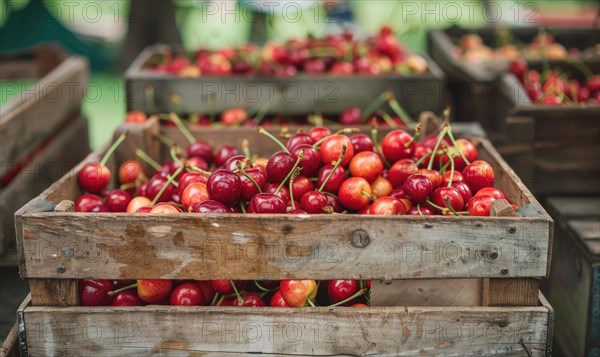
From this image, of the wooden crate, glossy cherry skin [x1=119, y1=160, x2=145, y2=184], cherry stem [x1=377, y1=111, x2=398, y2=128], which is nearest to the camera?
the wooden crate

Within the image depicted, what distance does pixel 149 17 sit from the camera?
8109mm

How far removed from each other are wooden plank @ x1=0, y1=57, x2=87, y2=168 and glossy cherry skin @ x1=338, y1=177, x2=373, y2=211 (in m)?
1.46

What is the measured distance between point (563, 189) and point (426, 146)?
0.93 metres

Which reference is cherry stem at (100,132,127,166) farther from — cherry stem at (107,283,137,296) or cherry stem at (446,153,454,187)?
cherry stem at (446,153,454,187)

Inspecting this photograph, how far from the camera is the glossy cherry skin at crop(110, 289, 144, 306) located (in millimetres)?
2051

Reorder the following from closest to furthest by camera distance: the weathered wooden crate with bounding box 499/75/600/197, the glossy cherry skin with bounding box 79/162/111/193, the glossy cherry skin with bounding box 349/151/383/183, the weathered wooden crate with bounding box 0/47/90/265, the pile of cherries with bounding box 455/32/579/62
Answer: the glossy cherry skin with bounding box 349/151/383/183
the glossy cherry skin with bounding box 79/162/111/193
the weathered wooden crate with bounding box 0/47/90/265
the weathered wooden crate with bounding box 499/75/600/197
the pile of cherries with bounding box 455/32/579/62

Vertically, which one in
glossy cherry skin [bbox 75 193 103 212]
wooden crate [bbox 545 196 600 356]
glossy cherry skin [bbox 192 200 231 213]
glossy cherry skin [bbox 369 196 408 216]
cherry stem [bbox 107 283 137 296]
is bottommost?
wooden crate [bbox 545 196 600 356]

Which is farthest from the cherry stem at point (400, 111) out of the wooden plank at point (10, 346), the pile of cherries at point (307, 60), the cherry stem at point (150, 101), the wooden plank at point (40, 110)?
the wooden plank at point (10, 346)

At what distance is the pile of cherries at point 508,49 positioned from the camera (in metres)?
4.63

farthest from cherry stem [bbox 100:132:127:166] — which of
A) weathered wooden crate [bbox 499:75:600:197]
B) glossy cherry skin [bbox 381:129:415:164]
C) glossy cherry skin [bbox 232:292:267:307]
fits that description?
weathered wooden crate [bbox 499:75:600:197]

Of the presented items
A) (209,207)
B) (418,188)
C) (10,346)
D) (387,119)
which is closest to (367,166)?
(418,188)

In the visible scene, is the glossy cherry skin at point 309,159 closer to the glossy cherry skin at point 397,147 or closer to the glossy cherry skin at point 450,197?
the glossy cherry skin at point 397,147

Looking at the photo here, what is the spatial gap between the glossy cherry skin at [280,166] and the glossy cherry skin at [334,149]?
16cm

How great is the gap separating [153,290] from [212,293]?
18 centimetres
